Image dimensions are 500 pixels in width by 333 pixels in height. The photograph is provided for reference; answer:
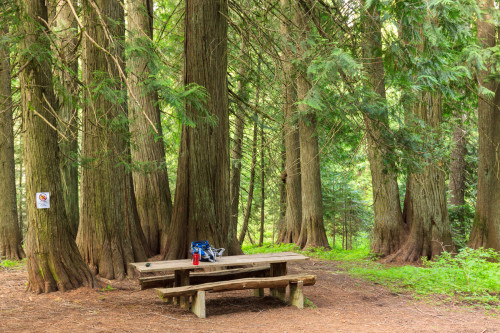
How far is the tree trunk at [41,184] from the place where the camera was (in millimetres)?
6379

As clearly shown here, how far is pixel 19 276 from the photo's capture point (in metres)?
8.11

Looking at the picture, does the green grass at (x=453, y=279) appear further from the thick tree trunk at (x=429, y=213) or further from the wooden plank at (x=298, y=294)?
the wooden plank at (x=298, y=294)

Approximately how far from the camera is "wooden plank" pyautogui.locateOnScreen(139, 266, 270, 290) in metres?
6.32

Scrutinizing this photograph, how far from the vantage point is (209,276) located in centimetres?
665

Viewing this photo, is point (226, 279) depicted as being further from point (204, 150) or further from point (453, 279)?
point (453, 279)

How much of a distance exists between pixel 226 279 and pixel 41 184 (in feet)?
10.2

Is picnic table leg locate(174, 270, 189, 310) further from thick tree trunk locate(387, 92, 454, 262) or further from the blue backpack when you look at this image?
thick tree trunk locate(387, 92, 454, 262)

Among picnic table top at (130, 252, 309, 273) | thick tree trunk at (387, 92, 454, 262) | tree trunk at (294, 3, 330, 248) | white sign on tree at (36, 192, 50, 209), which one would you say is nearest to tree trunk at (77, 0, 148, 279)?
white sign on tree at (36, 192, 50, 209)

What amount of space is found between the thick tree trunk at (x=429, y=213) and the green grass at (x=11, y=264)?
865 cm

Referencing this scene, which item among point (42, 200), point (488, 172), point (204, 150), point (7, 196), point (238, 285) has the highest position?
point (204, 150)

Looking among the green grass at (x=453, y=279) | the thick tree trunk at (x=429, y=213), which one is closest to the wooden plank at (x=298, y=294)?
the green grass at (x=453, y=279)

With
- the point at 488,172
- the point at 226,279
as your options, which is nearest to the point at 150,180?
the point at 226,279

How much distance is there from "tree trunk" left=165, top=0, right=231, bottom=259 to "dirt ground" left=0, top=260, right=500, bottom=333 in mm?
1201

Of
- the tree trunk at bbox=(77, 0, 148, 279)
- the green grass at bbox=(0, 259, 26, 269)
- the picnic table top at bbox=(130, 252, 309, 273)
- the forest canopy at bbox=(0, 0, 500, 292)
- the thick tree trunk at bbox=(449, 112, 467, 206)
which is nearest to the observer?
the picnic table top at bbox=(130, 252, 309, 273)
